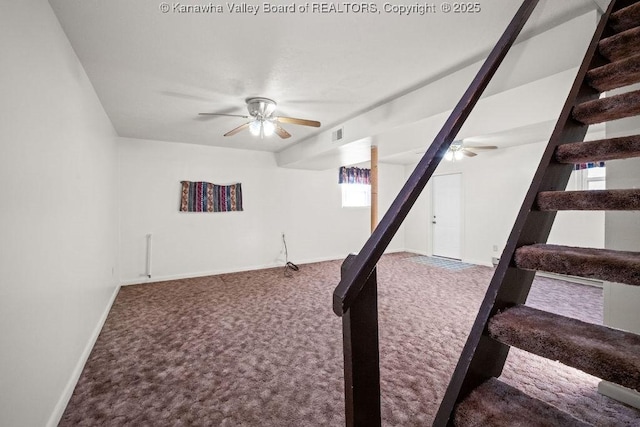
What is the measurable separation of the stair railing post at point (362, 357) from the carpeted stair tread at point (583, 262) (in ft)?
2.50

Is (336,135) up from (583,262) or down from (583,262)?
up

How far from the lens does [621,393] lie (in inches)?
67.7

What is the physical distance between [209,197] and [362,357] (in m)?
4.74

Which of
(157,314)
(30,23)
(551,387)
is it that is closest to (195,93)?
(30,23)

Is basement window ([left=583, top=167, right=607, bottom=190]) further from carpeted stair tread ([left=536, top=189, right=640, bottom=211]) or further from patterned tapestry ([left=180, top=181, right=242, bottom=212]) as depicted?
patterned tapestry ([left=180, top=181, right=242, bottom=212])

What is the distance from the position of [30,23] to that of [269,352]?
250 centimetres

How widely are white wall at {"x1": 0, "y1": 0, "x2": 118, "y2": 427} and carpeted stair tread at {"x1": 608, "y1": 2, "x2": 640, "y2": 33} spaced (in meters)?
3.02

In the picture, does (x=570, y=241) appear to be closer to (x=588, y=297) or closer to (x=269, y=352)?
(x=588, y=297)

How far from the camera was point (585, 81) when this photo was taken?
4.80 feet

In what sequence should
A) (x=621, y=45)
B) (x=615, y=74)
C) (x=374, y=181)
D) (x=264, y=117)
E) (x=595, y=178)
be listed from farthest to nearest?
(x=595, y=178) → (x=374, y=181) → (x=264, y=117) → (x=621, y=45) → (x=615, y=74)

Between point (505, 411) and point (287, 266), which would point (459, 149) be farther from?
point (505, 411)

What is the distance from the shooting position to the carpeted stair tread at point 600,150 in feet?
3.77

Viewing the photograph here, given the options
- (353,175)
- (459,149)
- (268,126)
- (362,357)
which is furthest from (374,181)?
(362,357)

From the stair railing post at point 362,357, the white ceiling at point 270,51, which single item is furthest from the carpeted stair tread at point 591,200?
the white ceiling at point 270,51
